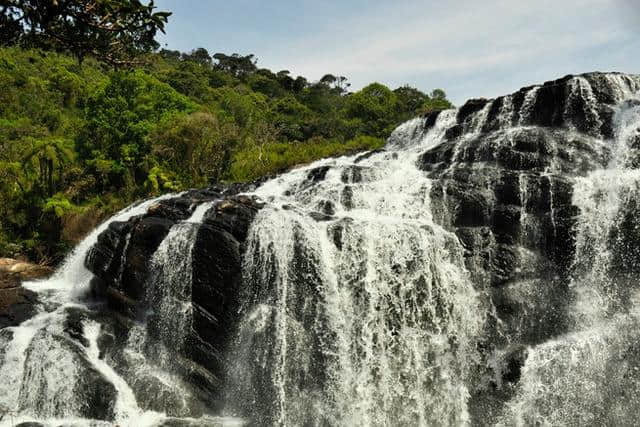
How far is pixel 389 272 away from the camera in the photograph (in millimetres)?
14047

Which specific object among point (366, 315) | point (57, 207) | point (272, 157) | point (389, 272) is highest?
point (272, 157)

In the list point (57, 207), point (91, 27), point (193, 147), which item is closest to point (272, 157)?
point (193, 147)

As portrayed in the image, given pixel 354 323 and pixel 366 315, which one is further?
pixel 366 315

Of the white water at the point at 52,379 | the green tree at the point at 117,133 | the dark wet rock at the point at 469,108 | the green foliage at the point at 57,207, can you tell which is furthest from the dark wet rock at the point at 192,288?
the green tree at the point at 117,133

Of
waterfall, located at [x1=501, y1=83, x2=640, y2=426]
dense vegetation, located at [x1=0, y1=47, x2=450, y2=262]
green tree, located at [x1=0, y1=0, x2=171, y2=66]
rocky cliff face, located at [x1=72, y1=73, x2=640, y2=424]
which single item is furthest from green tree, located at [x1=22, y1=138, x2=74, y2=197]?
waterfall, located at [x1=501, y1=83, x2=640, y2=426]

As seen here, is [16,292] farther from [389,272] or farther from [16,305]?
[389,272]

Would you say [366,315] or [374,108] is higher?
[374,108]

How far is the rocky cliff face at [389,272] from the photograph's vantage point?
13070 mm

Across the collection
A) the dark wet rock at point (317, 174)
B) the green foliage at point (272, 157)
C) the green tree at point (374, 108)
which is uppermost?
the green tree at point (374, 108)

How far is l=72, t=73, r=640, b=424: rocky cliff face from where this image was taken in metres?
13.1

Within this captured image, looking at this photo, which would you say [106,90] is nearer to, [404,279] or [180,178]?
[180,178]

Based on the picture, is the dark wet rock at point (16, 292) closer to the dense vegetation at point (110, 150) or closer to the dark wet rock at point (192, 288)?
the dark wet rock at point (192, 288)

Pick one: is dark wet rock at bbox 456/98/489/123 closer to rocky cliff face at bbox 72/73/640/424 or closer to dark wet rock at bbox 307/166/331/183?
rocky cliff face at bbox 72/73/640/424

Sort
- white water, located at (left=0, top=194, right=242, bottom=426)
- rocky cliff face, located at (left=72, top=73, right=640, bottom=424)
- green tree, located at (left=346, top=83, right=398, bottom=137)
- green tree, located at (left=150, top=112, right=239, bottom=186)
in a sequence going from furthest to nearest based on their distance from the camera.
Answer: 1. green tree, located at (left=346, top=83, right=398, bottom=137)
2. green tree, located at (left=150, top=112, right=239, bottom=186)
3. rocky cliff face, located at (left=72, top=73, right=640, bottom=424)
4. white water, located at (left=0, top=194, right=242, bottom=426)
